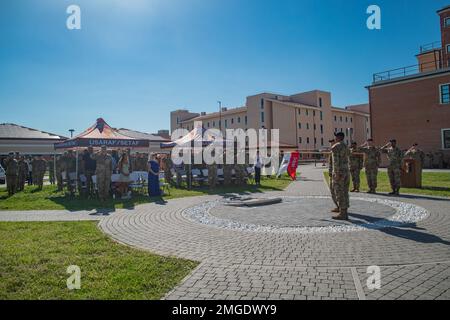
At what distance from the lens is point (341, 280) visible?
4223 millimetres

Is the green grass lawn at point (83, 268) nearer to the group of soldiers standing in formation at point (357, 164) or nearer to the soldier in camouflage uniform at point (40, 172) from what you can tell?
the group of soldiers standing in formation at point (357, 164)

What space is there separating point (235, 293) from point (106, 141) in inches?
505

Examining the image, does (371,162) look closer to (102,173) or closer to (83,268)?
(102,173)

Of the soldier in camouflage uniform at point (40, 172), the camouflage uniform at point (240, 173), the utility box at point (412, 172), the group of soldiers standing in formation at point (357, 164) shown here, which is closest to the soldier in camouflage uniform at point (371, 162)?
the group of soldiers standing in formation at point (357, 164)

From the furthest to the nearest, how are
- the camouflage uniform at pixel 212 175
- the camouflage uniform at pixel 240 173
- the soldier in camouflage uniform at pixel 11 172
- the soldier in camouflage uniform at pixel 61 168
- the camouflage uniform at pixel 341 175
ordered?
the camouflage uniform at pixel 240 173
the camouflage uniform at pixel 212 175
the soldier in camouflage uniform at pixel 61 168
the soldier in camouflage uniform at pixel 11 172
the camouflage uniform at pixel 341 175

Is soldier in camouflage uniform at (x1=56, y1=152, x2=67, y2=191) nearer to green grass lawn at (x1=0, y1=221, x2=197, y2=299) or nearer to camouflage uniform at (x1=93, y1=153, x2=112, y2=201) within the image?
camouflage uniform at (x1=93, y1=153, x2=112, y2=201)

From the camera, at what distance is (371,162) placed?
13.5 m

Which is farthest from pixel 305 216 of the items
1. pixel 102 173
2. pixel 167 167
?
pixel 167 167

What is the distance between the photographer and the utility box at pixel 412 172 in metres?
14.4

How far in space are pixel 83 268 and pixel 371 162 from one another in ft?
39.6

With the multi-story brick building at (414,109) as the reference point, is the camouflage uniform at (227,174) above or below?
below

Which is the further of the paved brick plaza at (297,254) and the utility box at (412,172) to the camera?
the utility box at (412,172)
